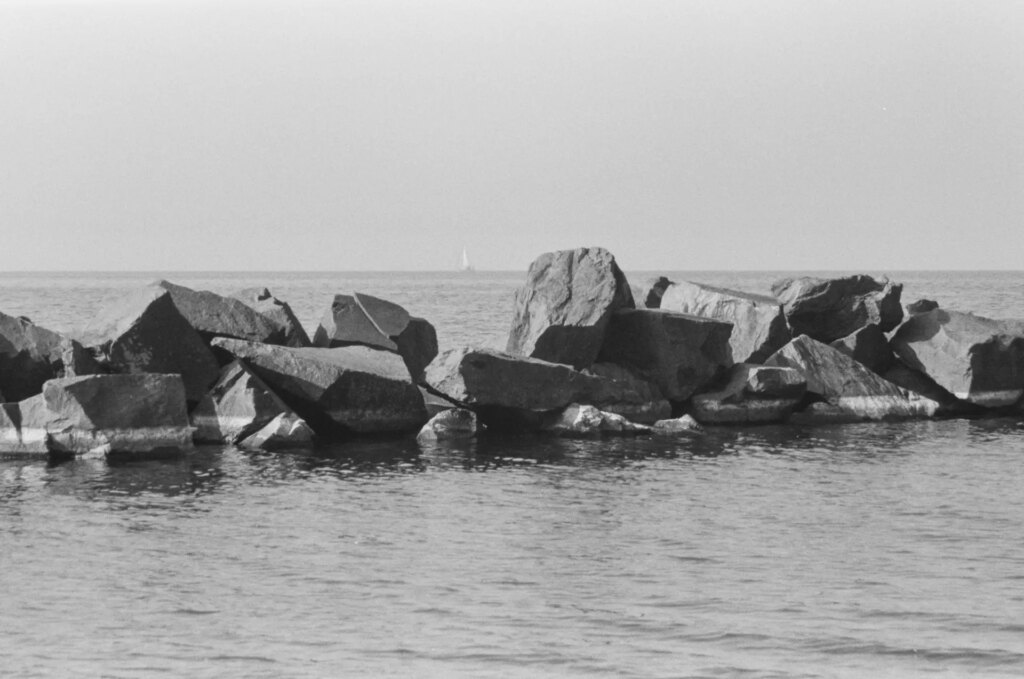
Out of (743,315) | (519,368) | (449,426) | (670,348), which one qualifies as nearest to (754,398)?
(670,348)

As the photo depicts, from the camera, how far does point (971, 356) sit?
35281 mm

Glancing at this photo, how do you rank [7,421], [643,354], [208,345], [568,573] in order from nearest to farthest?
1. [568,573]
2. [7,421]
3. [208,345]
4. [643,354]

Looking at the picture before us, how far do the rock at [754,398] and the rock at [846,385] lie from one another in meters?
0.75

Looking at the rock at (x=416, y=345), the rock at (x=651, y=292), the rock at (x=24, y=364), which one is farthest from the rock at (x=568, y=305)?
the rock at (x=24, y=364)

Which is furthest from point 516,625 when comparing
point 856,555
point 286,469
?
point 286,469

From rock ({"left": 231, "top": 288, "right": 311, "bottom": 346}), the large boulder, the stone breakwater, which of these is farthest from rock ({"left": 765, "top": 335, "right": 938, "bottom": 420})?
rock ({"left": 231, "top": 288, "right": 311, "bottom": 346})

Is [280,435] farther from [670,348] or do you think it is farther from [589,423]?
[670,348]

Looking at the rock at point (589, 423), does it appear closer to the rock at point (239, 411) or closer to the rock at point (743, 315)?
the rock at point (743, 315)

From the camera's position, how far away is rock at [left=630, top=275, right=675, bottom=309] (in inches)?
1624

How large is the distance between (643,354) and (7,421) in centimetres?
1606

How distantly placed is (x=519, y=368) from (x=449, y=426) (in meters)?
2.24

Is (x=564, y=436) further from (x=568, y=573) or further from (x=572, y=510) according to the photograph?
(x=568, y=573)

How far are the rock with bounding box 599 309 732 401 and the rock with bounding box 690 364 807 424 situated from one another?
23.0 inches

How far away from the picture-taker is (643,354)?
34.1 m
